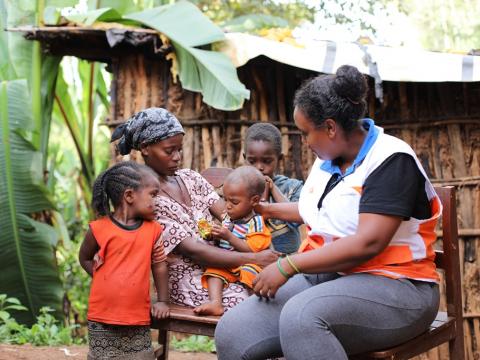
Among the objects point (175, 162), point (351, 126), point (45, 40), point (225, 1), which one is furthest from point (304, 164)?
point (225, 1)

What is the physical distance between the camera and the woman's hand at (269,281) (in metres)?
2.79

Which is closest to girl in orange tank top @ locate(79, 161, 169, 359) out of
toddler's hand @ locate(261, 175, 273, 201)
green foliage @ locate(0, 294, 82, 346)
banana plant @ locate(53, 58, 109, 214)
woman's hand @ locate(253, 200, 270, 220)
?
woman's hand @ locate(253, 200, 270, 220)

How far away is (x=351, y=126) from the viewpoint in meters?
2.90

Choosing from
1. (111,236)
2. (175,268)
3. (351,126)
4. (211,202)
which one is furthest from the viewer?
(211,202)

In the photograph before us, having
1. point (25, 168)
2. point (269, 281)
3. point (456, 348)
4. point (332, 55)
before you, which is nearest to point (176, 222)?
point (269, 281)

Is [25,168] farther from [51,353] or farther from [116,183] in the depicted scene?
[116,183]

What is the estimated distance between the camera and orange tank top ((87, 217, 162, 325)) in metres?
3.25

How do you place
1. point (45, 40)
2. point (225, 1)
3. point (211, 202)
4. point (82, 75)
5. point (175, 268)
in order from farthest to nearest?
point (225, 1) → point (82, 75) → point (45, 40) → point (211, 202) → point (175, 268)

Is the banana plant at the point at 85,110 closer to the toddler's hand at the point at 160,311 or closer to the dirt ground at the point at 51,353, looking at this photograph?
the dirt ground at the point at 51,353

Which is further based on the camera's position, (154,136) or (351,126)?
(154,136)

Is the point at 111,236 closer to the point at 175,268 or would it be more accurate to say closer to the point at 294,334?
the point at 175,268

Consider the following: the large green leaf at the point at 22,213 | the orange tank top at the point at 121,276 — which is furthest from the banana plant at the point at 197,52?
the orange tank top at the point at 121,276

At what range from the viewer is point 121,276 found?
10.7ft

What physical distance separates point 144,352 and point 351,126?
139 cm
